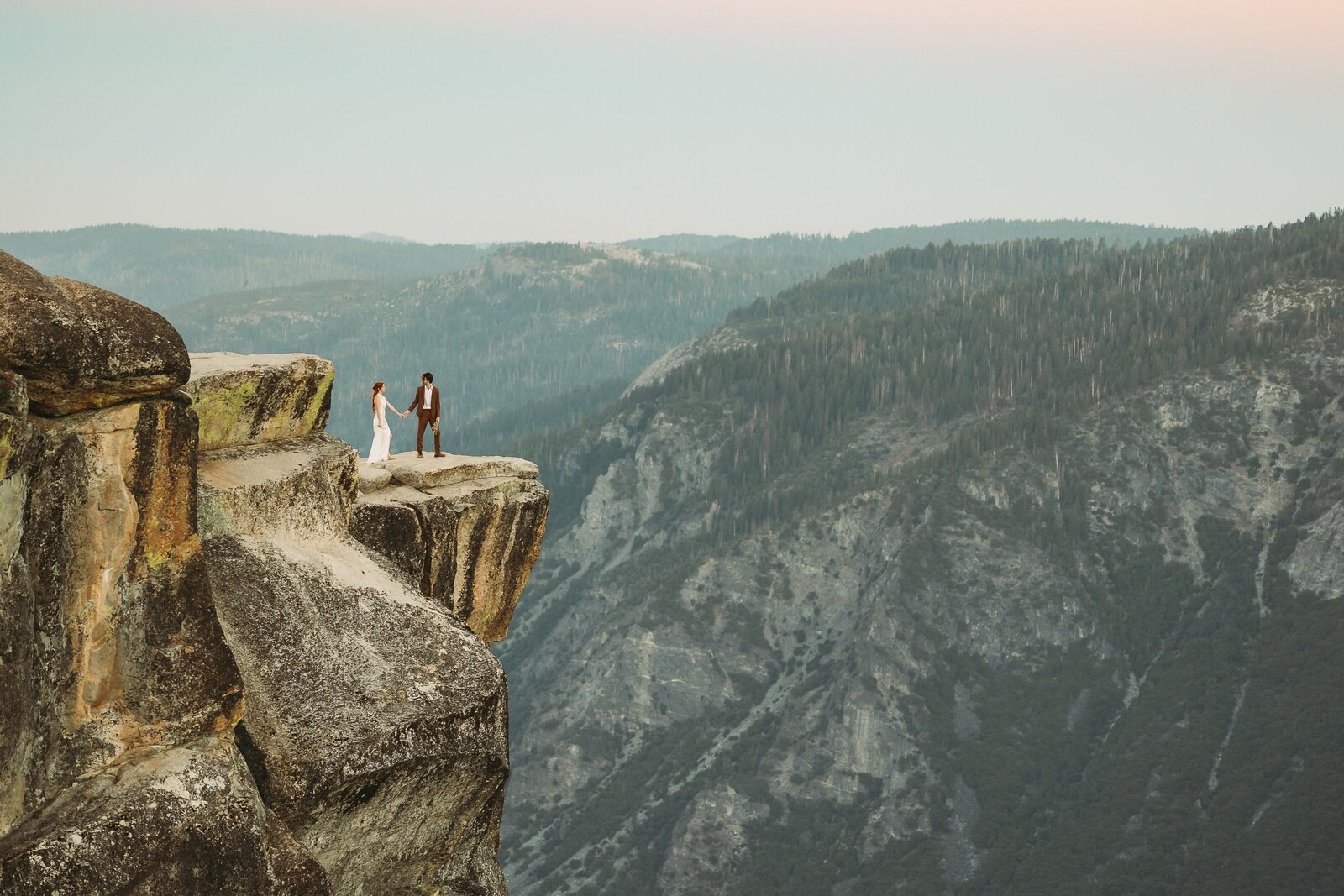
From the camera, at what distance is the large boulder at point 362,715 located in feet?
110

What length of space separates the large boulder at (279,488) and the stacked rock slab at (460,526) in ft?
10.1

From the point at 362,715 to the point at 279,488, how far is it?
724 cm

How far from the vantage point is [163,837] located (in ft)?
93.8

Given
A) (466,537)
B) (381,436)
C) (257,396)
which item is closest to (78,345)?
(257,396)

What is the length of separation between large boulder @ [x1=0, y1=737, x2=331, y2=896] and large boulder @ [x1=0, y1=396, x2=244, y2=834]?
525 mm

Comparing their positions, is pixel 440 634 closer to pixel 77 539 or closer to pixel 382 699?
pixel 382 699

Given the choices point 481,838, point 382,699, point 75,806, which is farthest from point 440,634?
point 75,806

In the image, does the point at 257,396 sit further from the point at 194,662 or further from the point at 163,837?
the point at 163,837

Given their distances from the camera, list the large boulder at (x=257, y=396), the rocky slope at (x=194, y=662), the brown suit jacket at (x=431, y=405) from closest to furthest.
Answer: the rocky slope at (x=194, y=662) < the large boulder at (x=257, y=396) < the brown suit jacket at (x=431, y=405)

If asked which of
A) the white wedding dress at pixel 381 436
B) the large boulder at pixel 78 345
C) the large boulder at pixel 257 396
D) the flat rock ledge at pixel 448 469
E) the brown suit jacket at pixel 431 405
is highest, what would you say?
the large boulder at pixel 78 345

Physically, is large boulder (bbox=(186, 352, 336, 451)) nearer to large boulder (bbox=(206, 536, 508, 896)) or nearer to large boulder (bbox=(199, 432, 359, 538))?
large boulder (bbox=(199, 432, 359, 538))

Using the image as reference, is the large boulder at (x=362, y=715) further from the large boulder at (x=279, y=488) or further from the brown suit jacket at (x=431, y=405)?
the brown suit jacket at (x=431, y=405)

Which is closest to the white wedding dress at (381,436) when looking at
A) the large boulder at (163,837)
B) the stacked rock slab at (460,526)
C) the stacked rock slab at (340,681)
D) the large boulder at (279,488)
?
the stacked rock slab at (460,526)

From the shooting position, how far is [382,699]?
35031 mm
